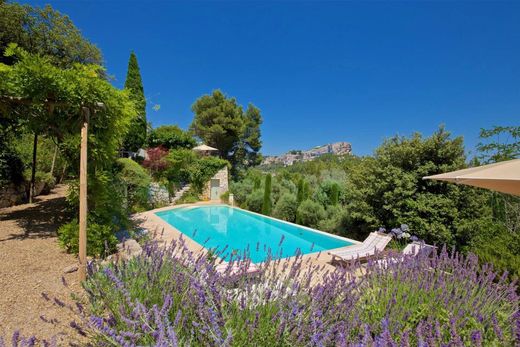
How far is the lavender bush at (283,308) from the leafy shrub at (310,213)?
7.99 meters

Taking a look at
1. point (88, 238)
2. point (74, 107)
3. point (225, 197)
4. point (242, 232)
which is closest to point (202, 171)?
point (225, 197)

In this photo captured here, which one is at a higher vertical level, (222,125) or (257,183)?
(222,125)

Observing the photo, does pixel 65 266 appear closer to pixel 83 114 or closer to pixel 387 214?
pixel 83 114

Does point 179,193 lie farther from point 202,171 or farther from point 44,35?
point 44,35

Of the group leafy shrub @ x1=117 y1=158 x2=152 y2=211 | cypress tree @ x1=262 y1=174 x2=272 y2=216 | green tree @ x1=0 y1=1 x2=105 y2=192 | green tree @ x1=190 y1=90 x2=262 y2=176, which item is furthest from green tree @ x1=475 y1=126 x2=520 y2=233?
green tree @ x1=0 y1=1 x2=105 y2=192

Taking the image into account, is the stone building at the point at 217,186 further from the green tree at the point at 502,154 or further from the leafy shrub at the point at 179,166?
the green tree at the point at 502,154

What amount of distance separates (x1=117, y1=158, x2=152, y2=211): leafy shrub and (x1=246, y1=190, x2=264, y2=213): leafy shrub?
5.58 m

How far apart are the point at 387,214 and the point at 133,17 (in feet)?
37.5

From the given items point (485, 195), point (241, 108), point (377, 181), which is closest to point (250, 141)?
point (241, 108)

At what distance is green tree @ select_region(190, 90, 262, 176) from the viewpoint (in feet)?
69.3

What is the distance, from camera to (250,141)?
946 inches

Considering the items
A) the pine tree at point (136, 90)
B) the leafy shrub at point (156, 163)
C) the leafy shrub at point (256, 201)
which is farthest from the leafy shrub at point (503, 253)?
the pine tree at point (136, 90)

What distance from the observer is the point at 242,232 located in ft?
34.2

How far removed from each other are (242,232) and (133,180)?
537 cm
